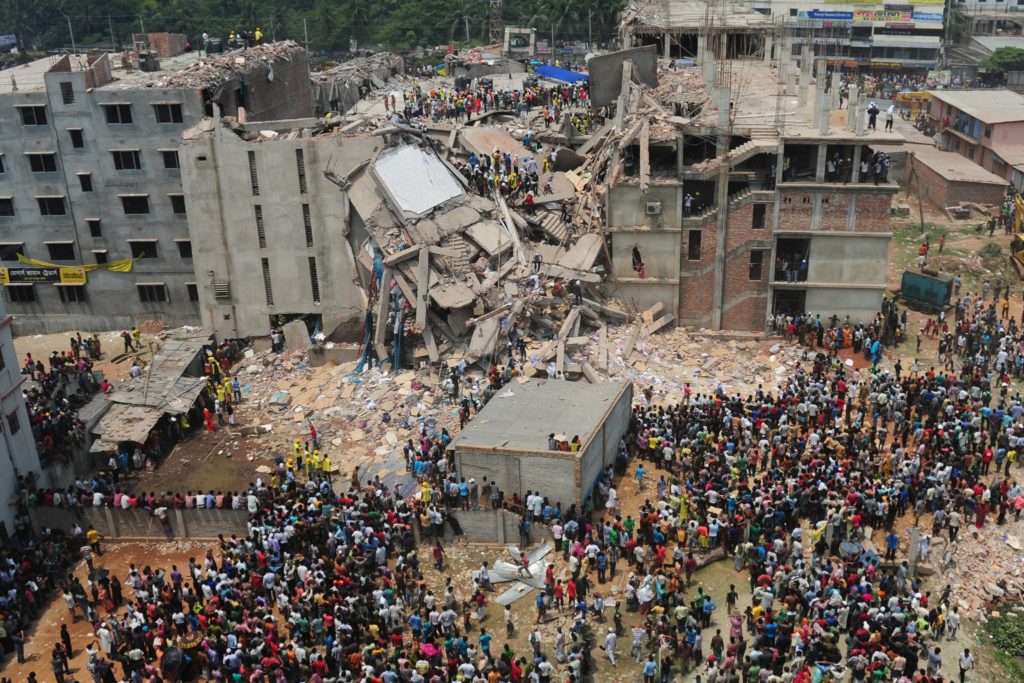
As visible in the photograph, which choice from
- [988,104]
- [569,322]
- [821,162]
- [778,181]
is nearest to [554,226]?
[569,322]

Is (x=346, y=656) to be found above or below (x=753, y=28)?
below

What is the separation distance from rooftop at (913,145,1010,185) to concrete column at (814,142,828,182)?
1060 inches

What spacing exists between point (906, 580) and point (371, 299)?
21798mm

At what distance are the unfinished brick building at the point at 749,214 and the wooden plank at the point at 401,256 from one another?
7455mm

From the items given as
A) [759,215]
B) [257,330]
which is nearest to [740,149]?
[759,215]

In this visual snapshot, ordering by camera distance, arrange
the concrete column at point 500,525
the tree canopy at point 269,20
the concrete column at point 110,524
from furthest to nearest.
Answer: the tree canopy at point 269,20 → the concrete column at point 110,524 → the concrete column at point 500,525

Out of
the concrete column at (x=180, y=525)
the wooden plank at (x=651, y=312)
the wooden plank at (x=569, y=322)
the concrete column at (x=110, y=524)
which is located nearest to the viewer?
the concrete column at (x=180, y=525)

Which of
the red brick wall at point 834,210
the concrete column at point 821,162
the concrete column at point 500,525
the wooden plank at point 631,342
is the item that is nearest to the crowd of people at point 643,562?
the concrete column at point 500,525

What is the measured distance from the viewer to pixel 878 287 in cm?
3872

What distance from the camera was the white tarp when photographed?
39469mm

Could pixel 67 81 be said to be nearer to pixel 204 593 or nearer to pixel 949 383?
pixel 204 593

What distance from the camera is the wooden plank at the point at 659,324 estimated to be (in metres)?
39.0

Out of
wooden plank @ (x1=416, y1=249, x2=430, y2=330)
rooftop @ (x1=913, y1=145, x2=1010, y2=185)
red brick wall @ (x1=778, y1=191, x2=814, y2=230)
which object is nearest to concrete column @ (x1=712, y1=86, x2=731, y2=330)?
red brick wall @ (x1=778, y1=191, x2=814, y2=230)

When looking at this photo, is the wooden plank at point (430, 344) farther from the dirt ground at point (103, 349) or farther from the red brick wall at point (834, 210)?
the red brick wall at point (834, 210)
